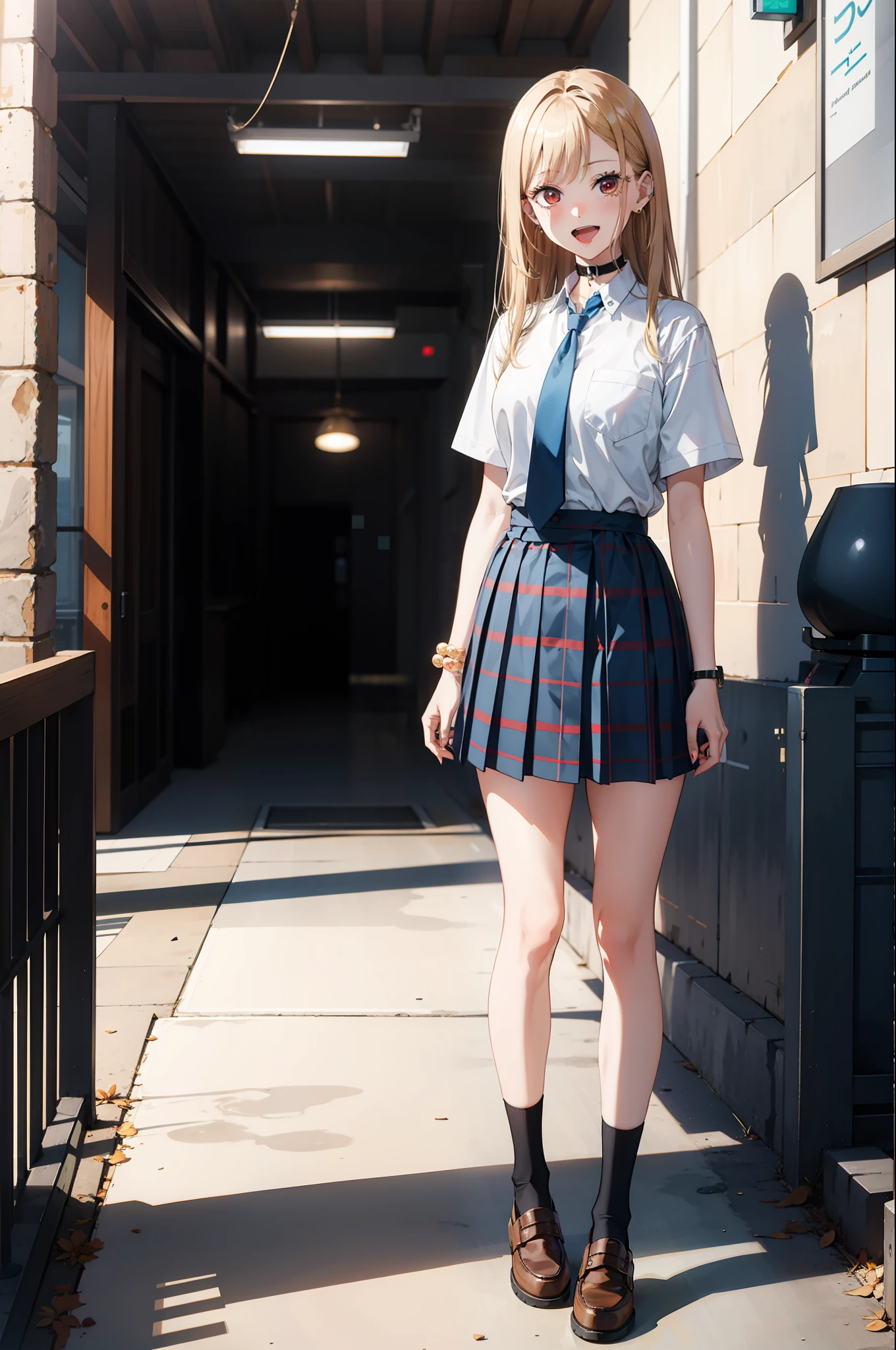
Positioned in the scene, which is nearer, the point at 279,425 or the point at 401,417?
the point at 401,417

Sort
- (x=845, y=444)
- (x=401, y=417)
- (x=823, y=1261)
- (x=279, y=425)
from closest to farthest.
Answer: (x=823, y=1261) → (x=845, y=444) → (x=401, y=417) → (x=279, y=425)

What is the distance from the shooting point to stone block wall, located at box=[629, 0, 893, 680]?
72.6 inches

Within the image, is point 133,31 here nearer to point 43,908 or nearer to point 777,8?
point 777,8

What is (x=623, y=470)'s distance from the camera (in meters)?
1.50

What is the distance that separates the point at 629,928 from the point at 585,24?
377cm

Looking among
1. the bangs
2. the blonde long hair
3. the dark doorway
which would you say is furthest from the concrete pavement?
the dark doorway

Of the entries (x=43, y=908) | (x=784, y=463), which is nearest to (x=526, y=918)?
(x=43, y=908)

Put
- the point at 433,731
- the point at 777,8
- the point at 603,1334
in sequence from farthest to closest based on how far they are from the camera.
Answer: the point at 777,8
the point at 433,731
the point at 603,1334

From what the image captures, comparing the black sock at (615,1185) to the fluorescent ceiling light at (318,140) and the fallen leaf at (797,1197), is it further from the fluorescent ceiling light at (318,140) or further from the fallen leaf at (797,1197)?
the fluorescent ceiling light at (318,140)

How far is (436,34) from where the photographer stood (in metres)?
4.25

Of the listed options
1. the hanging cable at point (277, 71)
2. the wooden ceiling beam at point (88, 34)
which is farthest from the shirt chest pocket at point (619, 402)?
the wooden ceiling beam at point (88, 34)

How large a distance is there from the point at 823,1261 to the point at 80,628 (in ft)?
12.6

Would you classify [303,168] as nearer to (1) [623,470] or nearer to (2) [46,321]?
(2) [46,321]

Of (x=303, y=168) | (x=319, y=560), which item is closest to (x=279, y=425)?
(x=319, y=560)
